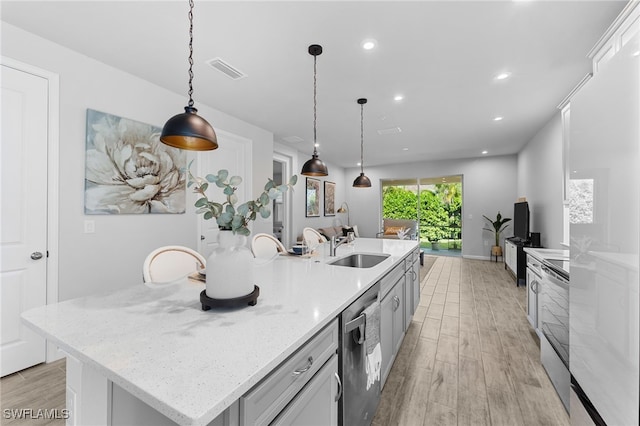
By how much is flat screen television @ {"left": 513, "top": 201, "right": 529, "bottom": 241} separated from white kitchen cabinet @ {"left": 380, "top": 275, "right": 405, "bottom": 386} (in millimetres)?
3863

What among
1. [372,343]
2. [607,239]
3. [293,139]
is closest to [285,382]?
[372,343]

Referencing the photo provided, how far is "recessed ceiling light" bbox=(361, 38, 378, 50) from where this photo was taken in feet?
7.27

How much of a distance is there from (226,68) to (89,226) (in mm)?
1978

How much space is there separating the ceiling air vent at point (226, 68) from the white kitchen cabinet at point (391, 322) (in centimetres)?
253

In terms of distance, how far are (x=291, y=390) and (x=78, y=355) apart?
629mm

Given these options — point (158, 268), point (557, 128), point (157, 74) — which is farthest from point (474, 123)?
point (158, 268)

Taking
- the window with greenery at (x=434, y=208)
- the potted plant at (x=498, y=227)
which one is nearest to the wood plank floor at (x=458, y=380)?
the potted plant at (x=498, y=227)

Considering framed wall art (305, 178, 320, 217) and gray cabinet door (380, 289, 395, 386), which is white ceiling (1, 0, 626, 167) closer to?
gray cabinet door (380, 289, 395, 386)

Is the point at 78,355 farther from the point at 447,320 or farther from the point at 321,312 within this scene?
the point at 447,320

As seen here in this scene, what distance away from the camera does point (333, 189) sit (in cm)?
830

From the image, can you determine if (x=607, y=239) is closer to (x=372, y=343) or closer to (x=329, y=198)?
(x=372, y=343)

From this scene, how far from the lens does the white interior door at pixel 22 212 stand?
207 cm

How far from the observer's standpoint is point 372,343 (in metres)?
1.47

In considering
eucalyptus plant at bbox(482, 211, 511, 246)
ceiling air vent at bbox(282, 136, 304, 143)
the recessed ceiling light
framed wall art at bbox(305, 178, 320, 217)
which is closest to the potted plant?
eucalyptus plant at bbox(482, 211, 511, 246)
